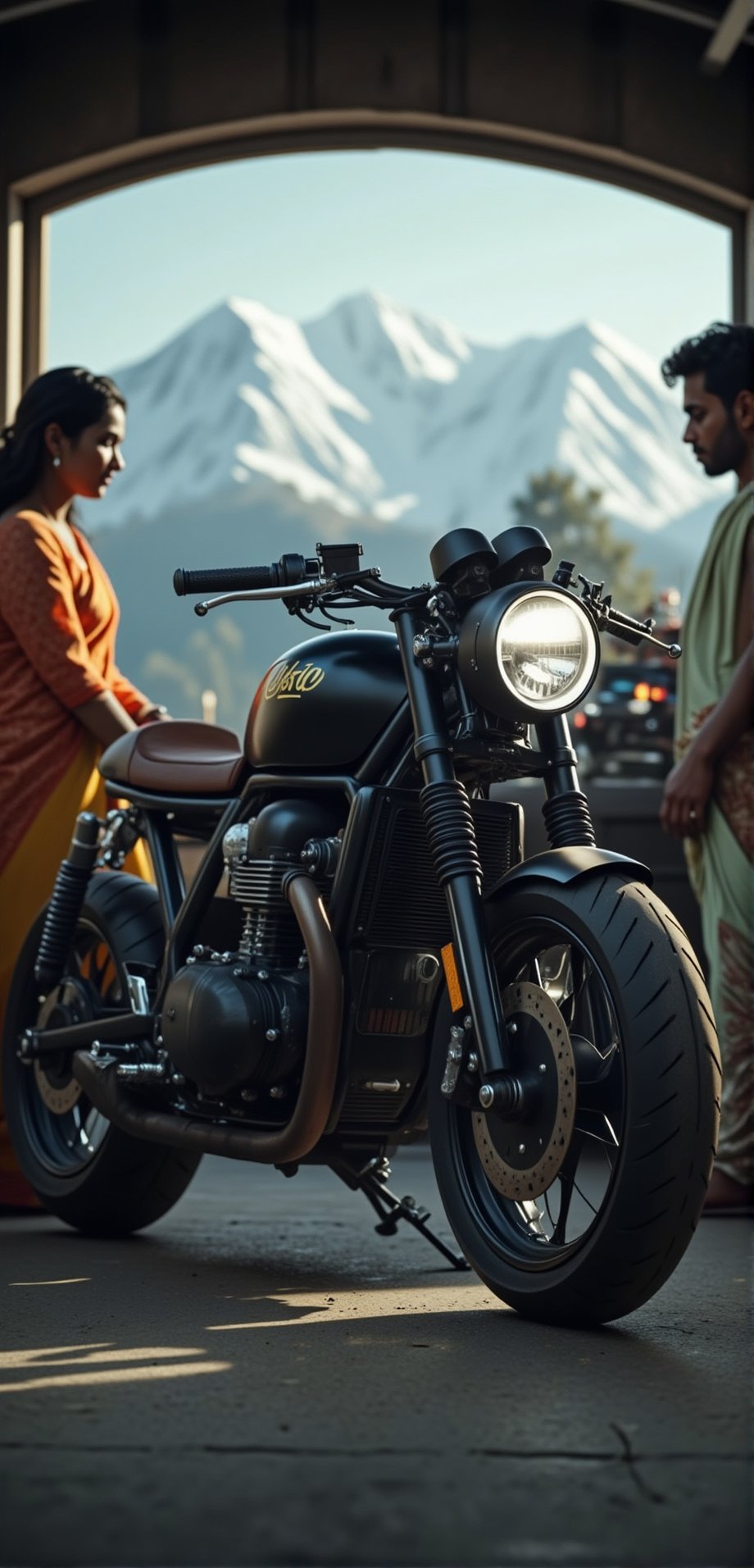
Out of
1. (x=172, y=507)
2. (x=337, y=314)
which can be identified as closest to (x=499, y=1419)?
(x=172, y=507)

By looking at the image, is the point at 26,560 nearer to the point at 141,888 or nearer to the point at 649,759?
the point at 141,888

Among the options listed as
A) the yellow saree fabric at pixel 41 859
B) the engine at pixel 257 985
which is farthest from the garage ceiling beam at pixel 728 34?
the engine at pixel 257 985

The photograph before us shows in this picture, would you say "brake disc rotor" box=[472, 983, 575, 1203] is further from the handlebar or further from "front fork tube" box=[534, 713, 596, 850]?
the handlebar

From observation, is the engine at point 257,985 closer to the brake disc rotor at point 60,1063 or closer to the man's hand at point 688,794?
the brake disc rotor at point 60,1063

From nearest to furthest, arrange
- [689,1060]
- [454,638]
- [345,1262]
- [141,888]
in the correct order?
[689,1060] → [454,638] → [345,1262] → [141,888]

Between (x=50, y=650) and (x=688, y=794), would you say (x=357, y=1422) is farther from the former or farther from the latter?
(x=50, y=650)

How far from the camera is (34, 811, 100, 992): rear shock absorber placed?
375 centimetres

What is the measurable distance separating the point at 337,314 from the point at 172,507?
4326mm

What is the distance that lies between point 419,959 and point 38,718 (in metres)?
1.61

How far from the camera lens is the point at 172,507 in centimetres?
972

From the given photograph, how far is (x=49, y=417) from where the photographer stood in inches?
171

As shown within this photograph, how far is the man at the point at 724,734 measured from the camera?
159 inches

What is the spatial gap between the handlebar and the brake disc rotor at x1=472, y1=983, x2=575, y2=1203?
0.79 meters

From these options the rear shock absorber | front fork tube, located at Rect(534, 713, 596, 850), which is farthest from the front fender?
the rear shock absorber
